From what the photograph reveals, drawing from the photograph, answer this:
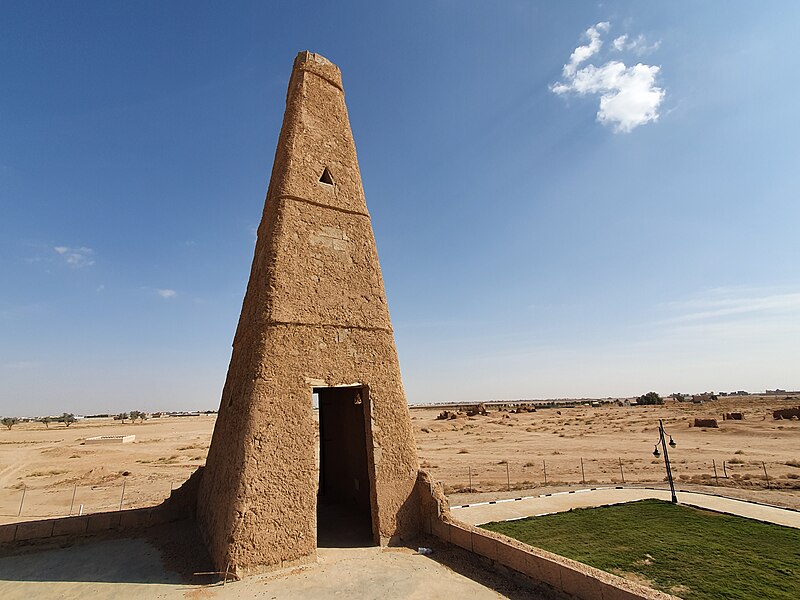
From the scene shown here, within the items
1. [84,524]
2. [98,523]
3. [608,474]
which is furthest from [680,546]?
[84,524]

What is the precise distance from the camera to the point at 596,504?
15383 mm

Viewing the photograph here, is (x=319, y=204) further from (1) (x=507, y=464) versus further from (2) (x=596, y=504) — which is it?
(1) (x=507, y=464)

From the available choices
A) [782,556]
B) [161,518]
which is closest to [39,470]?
[161,518]

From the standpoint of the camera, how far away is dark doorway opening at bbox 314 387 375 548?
10.4 metres

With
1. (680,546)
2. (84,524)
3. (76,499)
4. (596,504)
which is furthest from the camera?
(76,499)

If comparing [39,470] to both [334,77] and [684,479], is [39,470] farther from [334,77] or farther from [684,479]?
[684,479]

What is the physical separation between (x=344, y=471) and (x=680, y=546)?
31.4 feet

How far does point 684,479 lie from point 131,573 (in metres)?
23.5

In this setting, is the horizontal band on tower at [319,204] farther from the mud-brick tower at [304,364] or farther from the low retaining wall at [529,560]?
the low retaining wall at [529,560]

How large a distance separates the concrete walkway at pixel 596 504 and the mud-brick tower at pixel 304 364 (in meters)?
4.89

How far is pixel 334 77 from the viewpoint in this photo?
12.6 m

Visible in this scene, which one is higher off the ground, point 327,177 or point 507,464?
point 327,177

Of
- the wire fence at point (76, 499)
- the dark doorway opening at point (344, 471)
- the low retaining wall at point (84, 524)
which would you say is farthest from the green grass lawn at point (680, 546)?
the wire fence at point (76, 499)

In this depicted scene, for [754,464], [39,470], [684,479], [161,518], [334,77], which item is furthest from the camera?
[39,470]
